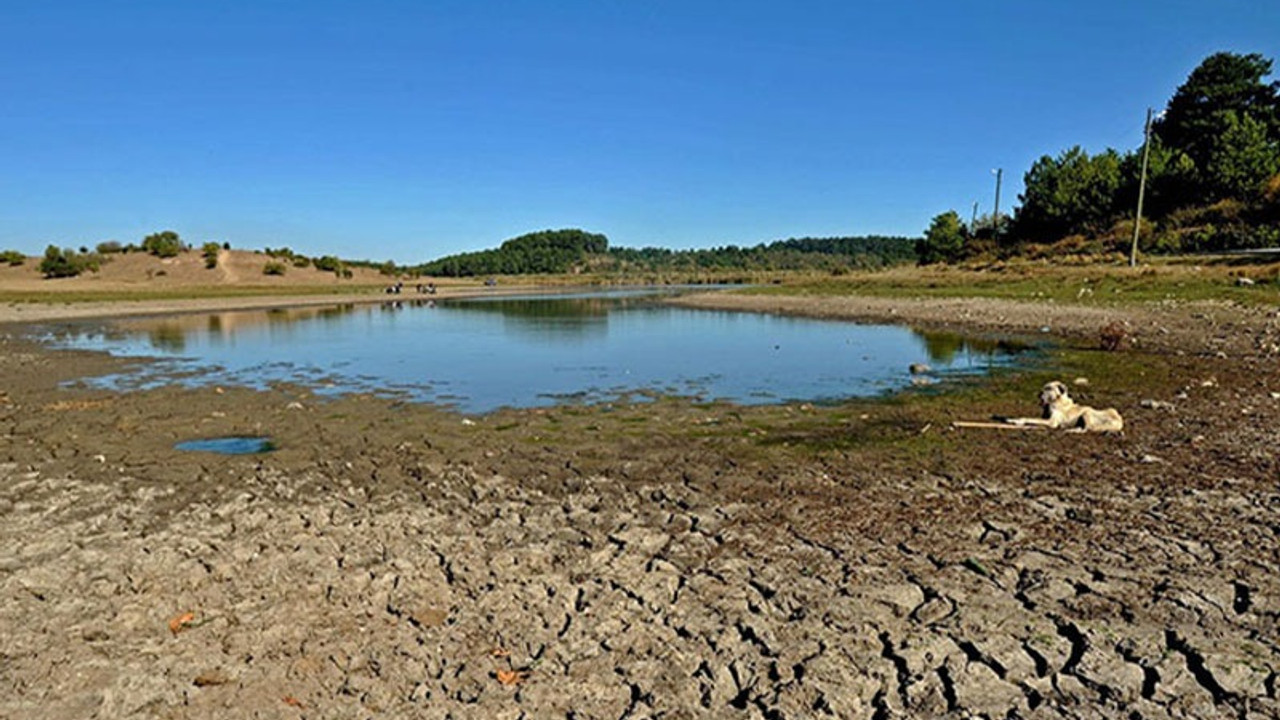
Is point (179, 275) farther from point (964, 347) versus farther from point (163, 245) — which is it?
point (964, 347)

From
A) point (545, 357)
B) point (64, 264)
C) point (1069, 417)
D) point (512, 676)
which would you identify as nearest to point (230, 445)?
point (512, 676)

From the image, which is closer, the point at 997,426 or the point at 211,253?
the point at 997,426

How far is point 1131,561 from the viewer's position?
18.5 feet

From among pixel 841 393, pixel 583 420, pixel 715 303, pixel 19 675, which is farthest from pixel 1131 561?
pixel 715 303

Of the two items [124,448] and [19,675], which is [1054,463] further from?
[124,448]

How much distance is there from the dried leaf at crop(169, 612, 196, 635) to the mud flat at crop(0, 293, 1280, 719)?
2 centimetres

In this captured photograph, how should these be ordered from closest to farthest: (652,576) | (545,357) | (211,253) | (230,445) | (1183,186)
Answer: (652,576)
(230,445)
(545,357)
(1183,186)
(211,253)

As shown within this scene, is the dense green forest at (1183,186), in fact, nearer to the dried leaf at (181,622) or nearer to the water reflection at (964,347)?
the water reflection at (964,347)

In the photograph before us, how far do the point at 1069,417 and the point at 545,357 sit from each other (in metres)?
15.8

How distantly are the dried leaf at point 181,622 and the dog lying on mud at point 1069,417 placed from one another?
10.5 metres

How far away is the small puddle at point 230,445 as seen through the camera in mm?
10336

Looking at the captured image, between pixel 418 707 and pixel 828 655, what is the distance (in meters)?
2.43

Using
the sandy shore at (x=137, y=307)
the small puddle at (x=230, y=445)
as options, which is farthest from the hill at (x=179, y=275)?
the small puddle at (x=230, y=445)

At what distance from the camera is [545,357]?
23.4m
